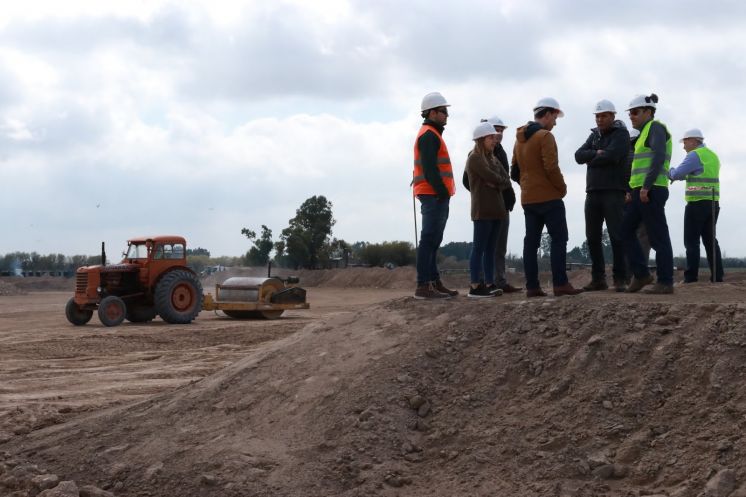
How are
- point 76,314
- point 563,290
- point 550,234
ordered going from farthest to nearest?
point 76,314, point 550,234, point 563,290

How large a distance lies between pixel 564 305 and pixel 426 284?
1.84 m

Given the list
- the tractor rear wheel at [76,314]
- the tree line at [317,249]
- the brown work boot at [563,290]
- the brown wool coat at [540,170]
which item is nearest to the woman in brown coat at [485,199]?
the brown wool coat at [540,170]

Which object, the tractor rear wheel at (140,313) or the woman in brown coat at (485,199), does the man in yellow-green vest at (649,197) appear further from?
the tractor rear wheel at (140,313)

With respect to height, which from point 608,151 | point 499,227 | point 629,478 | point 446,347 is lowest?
point 629,478

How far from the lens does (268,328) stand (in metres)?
17.3

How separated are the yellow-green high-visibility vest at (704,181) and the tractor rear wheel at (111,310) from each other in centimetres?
1229

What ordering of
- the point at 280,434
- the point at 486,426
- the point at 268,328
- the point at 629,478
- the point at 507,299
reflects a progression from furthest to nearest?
the point at 268,328
the point at 507,299
the point at 280,434
the point at 486,426
the point at 629,478

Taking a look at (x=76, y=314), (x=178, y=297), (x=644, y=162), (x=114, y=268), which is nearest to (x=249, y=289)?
(x=178, y=297)

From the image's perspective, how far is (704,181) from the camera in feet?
33.3

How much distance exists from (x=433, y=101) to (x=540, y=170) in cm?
123

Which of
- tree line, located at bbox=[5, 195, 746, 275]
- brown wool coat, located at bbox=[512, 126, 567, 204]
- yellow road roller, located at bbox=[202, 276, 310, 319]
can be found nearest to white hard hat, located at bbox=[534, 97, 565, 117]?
brown wool coat, located at bbox=[512, 126, 567, 204]

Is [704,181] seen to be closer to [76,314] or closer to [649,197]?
[649,197]

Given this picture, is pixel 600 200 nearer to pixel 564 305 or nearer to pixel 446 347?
pixel 564 305

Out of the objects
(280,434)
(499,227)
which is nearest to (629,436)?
(280,434)
